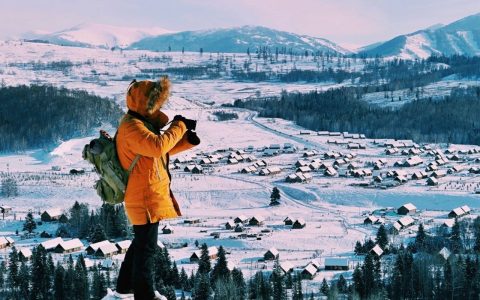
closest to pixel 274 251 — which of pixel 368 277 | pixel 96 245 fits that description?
pixel 368 277

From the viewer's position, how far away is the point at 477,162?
54094 mm

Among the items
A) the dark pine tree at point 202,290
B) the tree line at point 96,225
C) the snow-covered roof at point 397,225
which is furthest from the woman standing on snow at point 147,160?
the snow-covered roof at point 397,225

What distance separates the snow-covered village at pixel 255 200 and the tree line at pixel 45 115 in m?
0.24

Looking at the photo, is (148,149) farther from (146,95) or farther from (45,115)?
(45,115)

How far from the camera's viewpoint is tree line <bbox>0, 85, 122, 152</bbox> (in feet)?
224

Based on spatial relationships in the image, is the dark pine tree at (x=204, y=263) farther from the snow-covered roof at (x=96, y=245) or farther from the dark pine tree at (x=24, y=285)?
the dark pine tree at (x=24, y=285)

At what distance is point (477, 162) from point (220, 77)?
9707 cm

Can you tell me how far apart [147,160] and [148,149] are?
17cm

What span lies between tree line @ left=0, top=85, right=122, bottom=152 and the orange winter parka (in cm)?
6599

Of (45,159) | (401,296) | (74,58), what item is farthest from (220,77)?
(401,296)

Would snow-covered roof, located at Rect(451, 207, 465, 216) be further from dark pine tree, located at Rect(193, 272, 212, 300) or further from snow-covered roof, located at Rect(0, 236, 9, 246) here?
snow-covered roof, located at Rect(0, 236, 9, 246)

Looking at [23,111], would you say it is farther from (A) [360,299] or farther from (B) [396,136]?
(A) [360,299]

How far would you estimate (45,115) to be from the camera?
2891 inches

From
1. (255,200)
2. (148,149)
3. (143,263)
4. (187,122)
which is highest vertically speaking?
(187,122)
